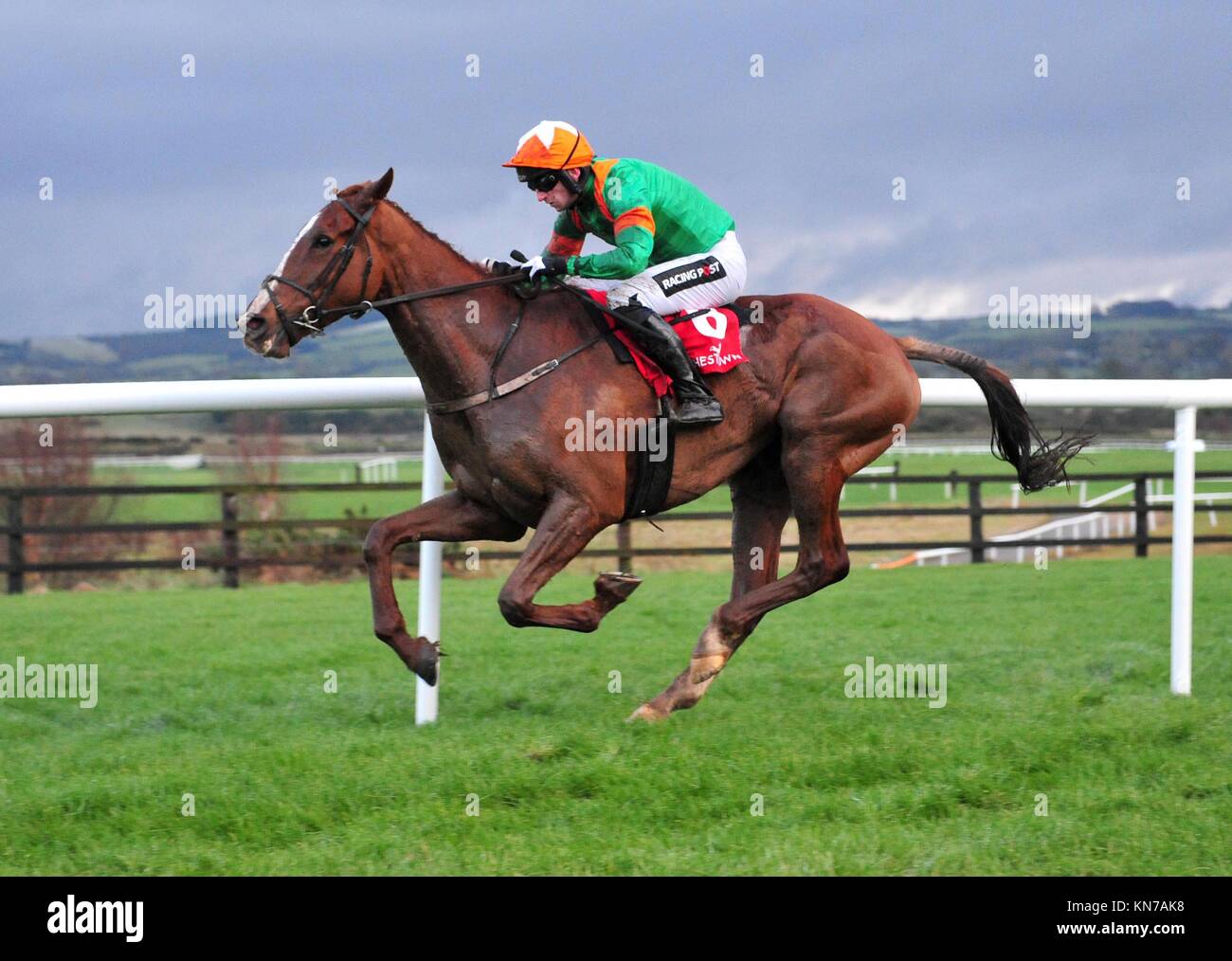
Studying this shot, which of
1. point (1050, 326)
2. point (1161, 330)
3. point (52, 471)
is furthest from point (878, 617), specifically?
point (1161, 330)

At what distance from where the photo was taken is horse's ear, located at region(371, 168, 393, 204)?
15.0 ft

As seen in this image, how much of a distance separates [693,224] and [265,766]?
250 cm

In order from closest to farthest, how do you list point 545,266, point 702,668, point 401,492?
point 545,266
point 702,668
point 401,492

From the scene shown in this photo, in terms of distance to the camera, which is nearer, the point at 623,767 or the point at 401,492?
the point at 623,767

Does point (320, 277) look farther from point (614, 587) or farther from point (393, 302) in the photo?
point (614, 587)

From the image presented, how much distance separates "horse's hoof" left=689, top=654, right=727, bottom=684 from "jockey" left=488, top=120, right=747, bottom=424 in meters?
0.89

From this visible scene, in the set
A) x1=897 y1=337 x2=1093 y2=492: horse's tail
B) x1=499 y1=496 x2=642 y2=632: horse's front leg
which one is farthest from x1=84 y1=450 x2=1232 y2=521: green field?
x1=499 y1=496 x2=642 y2=632: horse's front leg

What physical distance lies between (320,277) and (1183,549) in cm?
373

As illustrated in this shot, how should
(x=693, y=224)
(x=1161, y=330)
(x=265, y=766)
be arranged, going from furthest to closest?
(x=1161, y=330) < (x=693, y=224) < (x=265, y=766)

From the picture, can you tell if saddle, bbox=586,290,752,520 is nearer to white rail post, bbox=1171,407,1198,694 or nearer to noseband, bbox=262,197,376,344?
noseband, bbox=262,197,376,344

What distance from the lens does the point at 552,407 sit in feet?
15.4

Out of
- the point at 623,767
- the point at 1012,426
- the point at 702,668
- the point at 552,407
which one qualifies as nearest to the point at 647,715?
the point at 702,668
